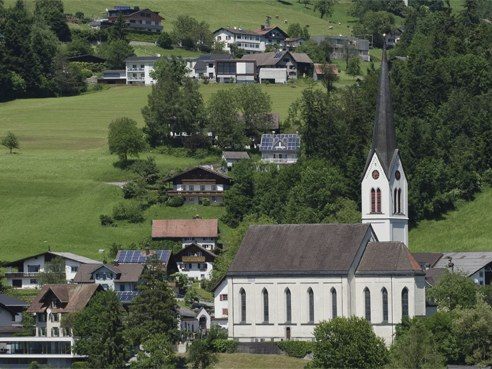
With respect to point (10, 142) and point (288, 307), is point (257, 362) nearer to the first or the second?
point (288, 307)

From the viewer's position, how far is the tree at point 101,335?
99250 millimetres

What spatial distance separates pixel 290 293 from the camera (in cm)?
10719

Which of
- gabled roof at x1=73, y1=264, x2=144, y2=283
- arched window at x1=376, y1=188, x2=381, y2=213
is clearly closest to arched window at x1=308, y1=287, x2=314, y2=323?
arched window at x1=376, y1=188, x2=381, y2=213

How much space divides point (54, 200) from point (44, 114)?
3747cm

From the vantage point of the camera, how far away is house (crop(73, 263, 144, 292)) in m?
119

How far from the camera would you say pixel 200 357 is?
3917 inches

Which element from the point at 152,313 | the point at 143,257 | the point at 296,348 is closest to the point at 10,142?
the point at 143,257

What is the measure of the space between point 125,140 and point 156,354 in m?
57.7

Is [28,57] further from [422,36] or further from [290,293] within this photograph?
[290,293]

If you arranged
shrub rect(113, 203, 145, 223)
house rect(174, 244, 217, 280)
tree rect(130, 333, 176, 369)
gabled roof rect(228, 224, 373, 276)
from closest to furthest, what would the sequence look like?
tree rect(130, 333, 176, 369) → gabled roof rect(228, 224, 373, 276) → house rect(174, 244, 217, 280) → shrub rect(113, 203, 145, 223)

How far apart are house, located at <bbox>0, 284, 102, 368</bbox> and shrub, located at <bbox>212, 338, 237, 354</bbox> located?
7.59m

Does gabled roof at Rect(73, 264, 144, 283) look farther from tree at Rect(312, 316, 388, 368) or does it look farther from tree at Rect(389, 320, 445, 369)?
tree at Rect(389, 320, 445, 369)

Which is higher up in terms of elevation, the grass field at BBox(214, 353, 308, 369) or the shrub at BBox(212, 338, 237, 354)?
the shrub at BBox(212, 338, 237, 354)

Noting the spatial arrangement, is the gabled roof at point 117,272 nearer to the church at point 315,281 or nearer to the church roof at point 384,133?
the church at point 315,281
